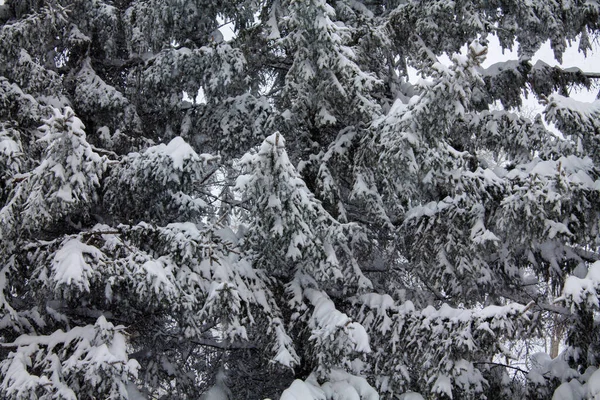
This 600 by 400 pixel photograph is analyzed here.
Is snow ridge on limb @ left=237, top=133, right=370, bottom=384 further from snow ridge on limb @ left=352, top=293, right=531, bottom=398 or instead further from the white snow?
the white snow

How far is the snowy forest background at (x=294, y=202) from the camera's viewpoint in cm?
414

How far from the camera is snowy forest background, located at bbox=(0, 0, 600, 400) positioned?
4.14 m

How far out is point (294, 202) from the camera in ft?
14.2

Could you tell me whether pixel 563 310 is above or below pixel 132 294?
below

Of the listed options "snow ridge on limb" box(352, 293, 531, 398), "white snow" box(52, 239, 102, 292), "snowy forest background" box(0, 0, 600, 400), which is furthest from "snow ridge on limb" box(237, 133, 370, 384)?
"white snow" box(52, 239, 102, 292)

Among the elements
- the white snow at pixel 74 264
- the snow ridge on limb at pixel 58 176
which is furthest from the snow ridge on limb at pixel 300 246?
the white snow at pixel 74 264

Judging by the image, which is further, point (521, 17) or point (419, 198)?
point (521, 17)

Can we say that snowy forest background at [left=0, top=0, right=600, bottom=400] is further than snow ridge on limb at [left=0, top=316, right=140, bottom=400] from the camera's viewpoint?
Yes

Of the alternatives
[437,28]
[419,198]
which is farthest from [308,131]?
[437,28]

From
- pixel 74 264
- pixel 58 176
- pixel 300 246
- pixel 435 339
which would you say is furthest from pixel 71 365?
pixel 435 339

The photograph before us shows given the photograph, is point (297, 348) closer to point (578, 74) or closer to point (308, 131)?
point (308, 131)

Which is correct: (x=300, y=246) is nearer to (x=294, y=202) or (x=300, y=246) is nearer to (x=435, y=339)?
(x=294, y=202)

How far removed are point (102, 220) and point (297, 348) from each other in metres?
2.57

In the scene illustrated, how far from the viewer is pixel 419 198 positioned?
19.4 feet
